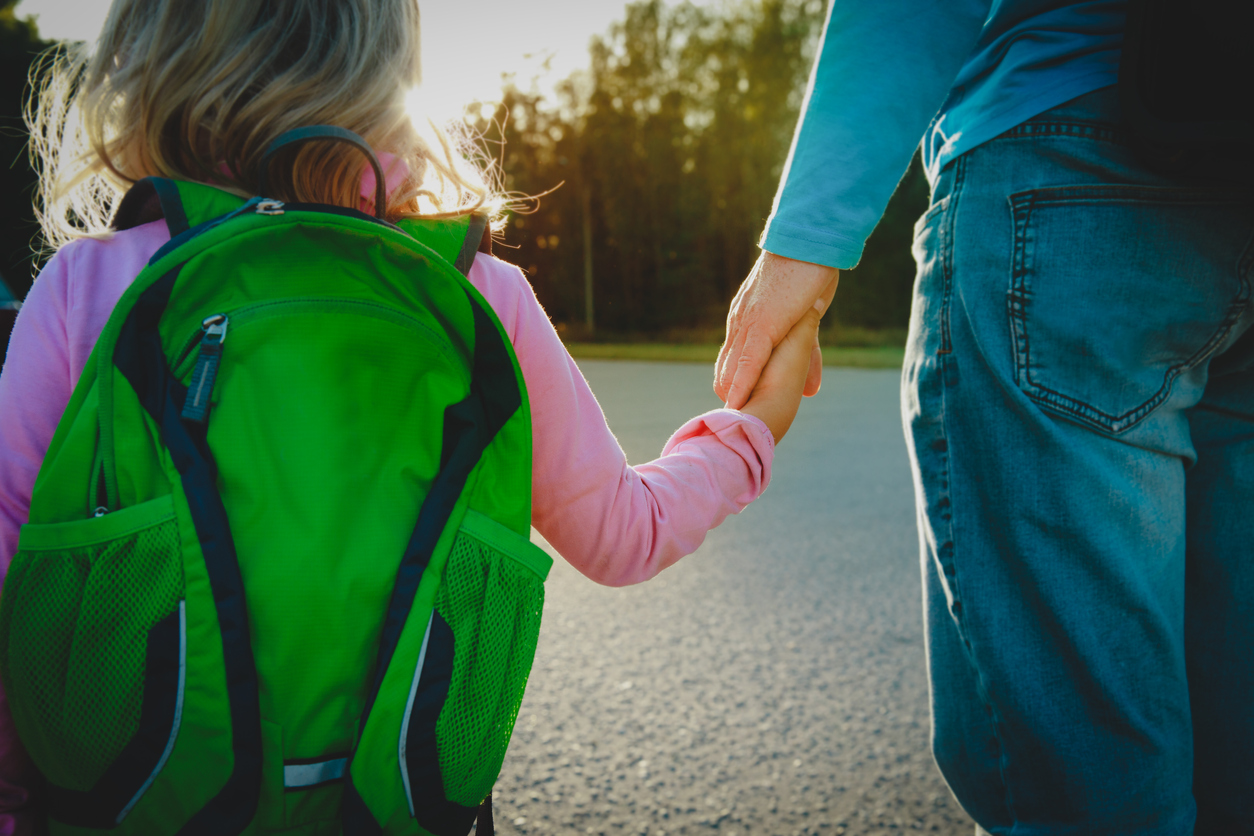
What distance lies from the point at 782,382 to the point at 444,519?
2.29 feet

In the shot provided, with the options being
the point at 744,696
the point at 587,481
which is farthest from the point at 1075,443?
the point at 744,696

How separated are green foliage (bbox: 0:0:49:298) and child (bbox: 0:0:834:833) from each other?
3887mm

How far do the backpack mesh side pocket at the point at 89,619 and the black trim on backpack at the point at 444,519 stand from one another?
0.25 metres

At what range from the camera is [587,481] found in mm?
1168

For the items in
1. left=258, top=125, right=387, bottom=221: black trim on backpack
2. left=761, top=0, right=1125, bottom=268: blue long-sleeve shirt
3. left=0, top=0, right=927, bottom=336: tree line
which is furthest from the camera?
left=0, top=0, right=927, bottom=336: tree line

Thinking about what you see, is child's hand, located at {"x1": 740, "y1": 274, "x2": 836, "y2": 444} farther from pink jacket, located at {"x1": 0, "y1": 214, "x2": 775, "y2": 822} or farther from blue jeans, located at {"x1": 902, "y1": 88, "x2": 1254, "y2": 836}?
blue jeans, located at {"x1": 902, "y1": 88, "x2": 1254, "y2": 836}

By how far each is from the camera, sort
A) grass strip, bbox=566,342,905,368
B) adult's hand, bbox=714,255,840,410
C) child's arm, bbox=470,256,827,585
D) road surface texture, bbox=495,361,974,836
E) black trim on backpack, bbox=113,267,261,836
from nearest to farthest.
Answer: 1. black trim on backpack, bbox=113,267,261,836
2. child's arm, bbox=470,256,827,585
3. adult's hand, bbox=714,255,840,410
4. road surface texture, bbox=495,361,974,836
5. grass strip, bbox=566,342,905,368

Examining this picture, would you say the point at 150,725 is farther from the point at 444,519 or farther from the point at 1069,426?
the point at 1069,426

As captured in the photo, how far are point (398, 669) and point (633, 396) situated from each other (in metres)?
8.07

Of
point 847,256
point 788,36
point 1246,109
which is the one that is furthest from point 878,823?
point 788,36

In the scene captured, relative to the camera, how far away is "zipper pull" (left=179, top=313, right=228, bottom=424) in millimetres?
895

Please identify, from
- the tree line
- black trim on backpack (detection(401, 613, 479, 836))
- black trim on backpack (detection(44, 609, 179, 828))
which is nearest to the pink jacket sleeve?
black trim on backpack (detection(401, 613, 479, 836))

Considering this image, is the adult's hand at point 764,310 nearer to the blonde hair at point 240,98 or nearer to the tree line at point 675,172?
the blonde hair at point 240,98

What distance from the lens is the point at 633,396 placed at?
29.3 ft
